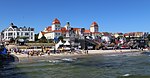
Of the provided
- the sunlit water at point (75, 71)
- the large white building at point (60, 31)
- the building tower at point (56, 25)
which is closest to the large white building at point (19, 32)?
the large white building at point (60, 31)

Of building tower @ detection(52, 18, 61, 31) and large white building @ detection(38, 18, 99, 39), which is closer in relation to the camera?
large white building @ detection(38, 18, 99, 39)

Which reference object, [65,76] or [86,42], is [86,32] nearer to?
[86,42]

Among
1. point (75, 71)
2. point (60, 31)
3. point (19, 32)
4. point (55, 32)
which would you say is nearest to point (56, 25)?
point (60, 31)

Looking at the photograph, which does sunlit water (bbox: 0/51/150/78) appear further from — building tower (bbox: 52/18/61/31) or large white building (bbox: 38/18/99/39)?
building tower (bbox: 52/18/61/31)

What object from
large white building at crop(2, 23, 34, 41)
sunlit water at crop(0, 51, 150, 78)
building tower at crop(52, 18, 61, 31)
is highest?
building tower at crop(52, 18, 61, 31)

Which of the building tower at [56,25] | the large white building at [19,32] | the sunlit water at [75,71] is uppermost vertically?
the building tower at [56,25]

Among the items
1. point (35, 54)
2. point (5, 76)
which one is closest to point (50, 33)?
point (35, 54)

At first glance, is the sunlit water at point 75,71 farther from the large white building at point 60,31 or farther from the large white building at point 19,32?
the large white building at point 60,31

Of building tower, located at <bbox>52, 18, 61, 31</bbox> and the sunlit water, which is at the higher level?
building tower, located at <bbox>52, 18, 61, 31</bbox>

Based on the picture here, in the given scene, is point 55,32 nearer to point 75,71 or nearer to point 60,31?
point 60,31

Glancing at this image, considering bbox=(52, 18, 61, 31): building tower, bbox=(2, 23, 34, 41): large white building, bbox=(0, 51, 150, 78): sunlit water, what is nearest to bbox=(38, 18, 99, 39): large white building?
bbox=(52, 18, 61, 31): building tower

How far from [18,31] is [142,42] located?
219ft

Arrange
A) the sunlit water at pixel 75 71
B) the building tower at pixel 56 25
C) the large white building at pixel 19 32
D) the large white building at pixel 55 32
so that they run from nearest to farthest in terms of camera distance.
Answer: the sunlit water at pixel 75 71
the large white building at pixel 19 32
the large white building at pixel 55 32
the building tower at pixel 56 25

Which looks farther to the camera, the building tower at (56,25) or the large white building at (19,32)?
the building tower at (56,25)
